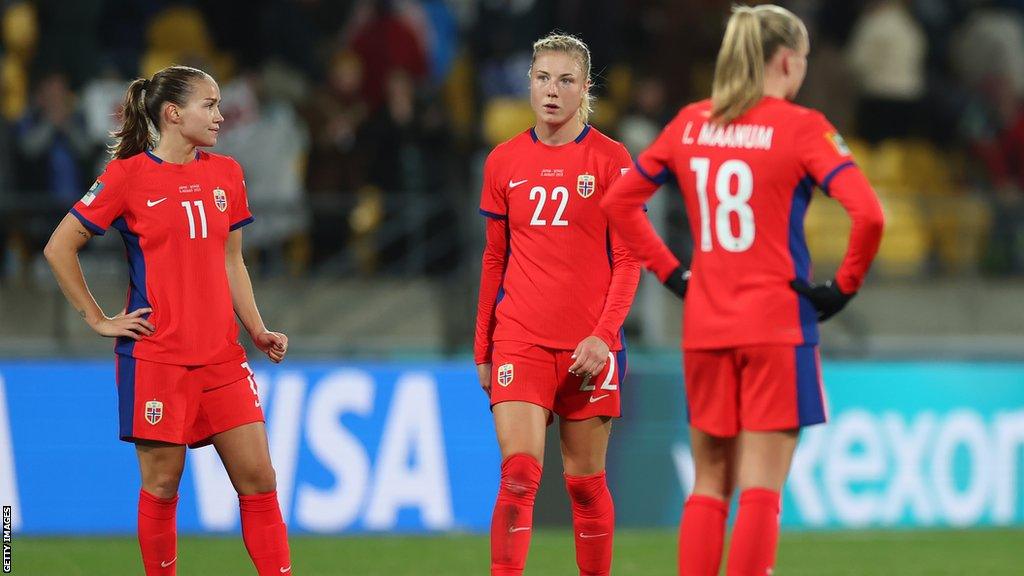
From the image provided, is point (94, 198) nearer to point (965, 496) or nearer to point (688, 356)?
point (688, 356)

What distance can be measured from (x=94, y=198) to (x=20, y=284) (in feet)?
20.2

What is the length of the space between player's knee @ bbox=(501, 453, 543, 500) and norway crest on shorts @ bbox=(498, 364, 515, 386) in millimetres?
295

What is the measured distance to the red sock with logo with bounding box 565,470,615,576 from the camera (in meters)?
6.41

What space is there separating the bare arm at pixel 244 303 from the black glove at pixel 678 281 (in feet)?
5.32

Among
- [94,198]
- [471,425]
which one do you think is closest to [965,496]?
[471,425]

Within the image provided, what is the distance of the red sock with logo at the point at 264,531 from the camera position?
6.18 meters

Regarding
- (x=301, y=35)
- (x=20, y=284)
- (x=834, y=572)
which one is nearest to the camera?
(x=834, y=572)

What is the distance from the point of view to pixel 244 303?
6.41m

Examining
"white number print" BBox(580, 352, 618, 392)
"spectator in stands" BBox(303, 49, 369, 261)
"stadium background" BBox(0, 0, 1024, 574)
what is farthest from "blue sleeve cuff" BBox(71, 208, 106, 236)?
"spectator in stands" BBox(303, 49, 369, 261)

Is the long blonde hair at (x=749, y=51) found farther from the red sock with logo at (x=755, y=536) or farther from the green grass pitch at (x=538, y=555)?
the green grass pitch at (x=538, y=555)

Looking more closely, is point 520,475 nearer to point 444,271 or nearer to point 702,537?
point 702,537

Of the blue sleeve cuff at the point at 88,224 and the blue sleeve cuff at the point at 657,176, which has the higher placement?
the blue sleeve cuff at the point at 657,176

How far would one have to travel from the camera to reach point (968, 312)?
43.1 feet

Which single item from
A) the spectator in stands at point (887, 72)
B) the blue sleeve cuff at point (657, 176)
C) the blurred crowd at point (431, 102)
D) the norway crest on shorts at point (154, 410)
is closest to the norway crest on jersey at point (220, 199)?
the norway crest on shorts at point (154, 410)
